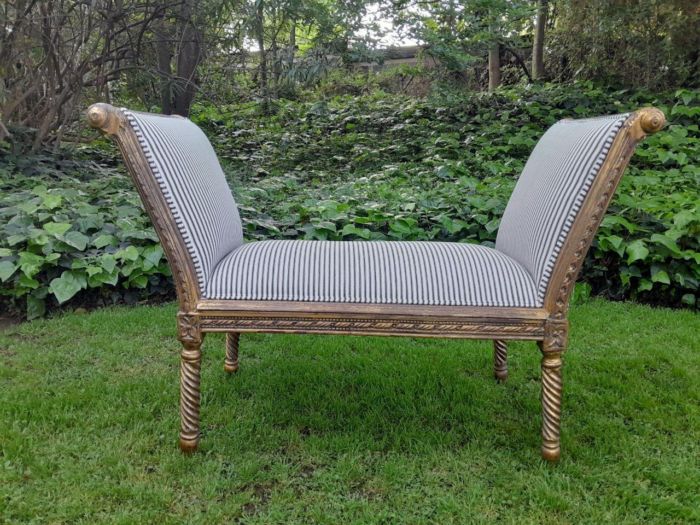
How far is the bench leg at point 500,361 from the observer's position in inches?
77.2

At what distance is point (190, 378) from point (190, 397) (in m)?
0.06

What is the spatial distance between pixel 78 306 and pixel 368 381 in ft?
5.57

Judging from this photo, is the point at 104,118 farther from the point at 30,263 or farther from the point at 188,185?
the point at 30,263

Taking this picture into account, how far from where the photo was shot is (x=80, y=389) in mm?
1850

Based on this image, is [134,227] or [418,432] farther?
[134,227]

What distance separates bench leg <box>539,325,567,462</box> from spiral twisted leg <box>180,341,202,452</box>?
989 mm

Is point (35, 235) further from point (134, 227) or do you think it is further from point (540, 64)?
point (540, 64)

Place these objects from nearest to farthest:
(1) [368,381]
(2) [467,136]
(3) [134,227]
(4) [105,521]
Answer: (4) [105,521], (1) [368,381], (3) [134,227], (2) [467,136]

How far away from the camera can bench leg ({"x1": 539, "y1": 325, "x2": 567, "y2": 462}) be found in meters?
1.43

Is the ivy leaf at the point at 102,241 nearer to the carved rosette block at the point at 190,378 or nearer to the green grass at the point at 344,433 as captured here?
the green grass at the point at 344,433

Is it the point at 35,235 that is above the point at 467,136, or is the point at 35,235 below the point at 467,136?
below

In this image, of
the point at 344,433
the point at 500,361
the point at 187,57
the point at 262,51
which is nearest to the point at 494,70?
the point at 262,51

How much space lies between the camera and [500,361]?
77.9 inches

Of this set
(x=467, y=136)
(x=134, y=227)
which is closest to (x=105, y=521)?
(x=134, y=227)
